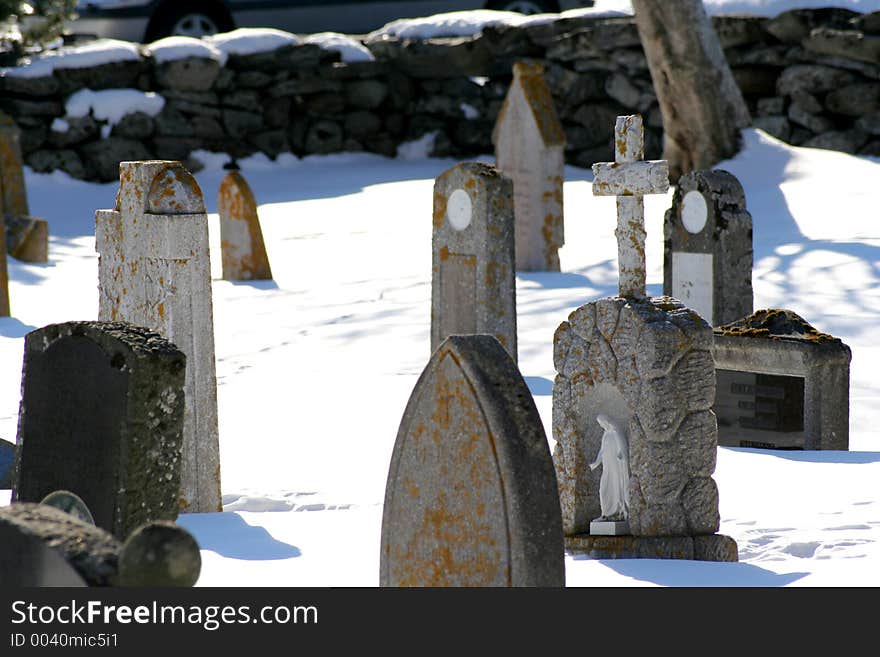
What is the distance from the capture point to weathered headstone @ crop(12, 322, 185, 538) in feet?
14.6

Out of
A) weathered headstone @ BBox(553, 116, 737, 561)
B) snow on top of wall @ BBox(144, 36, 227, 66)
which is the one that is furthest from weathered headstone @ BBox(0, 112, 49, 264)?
weathered headstone @ BBox(553, 116, 737, 561)

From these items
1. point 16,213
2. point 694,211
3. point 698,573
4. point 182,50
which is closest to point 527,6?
point 182,50

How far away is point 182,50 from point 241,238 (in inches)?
233

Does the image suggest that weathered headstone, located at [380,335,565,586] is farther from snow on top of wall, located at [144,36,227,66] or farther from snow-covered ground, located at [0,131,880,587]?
snow on top of wall, located at [144,36,227,66]

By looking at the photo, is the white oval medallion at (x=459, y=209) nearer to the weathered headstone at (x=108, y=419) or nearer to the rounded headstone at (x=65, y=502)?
the weathered headstone at (x=108, y=419)

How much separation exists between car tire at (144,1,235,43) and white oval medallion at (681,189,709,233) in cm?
1209

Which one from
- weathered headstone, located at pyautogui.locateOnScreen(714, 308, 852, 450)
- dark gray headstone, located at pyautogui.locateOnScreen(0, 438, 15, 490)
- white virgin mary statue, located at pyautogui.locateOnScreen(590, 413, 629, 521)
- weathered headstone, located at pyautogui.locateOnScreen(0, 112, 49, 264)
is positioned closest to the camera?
white virgin mary statue, located at pyautogui.locateOnScreen(590, 413, 629, 521)

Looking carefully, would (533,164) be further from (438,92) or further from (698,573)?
(698,573)

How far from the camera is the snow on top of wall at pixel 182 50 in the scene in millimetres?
17141

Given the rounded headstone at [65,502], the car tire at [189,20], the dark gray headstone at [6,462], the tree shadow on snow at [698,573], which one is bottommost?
the tree shadow on snow at [698,573]

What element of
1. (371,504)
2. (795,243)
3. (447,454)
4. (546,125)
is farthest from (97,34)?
(447,454)

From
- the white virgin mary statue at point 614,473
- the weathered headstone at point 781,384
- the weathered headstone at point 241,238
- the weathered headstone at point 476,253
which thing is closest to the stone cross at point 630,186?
the white virgin mary statue at point 614,473

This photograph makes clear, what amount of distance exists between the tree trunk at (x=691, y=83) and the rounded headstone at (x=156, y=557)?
1165cm

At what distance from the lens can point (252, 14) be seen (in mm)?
19406
